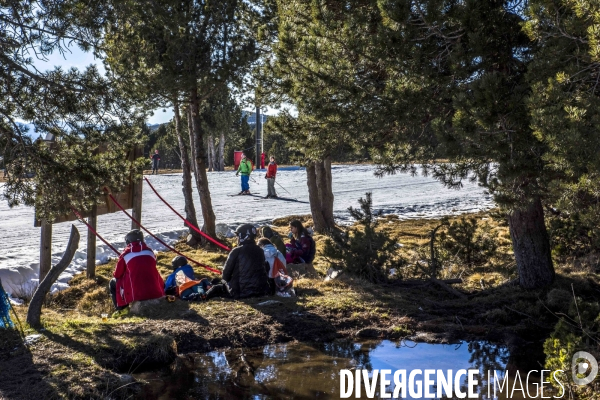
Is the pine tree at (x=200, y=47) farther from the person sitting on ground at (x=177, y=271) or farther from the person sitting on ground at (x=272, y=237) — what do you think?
the person sitting on ground at (x=177, y=271)

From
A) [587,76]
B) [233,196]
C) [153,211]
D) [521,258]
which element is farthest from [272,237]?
[233,196]

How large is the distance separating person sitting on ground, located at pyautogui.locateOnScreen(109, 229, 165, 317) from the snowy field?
3.86 m

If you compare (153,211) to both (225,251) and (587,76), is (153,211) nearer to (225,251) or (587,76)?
(225,251)

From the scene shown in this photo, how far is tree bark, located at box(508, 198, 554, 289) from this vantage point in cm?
907

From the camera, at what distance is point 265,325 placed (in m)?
7.79

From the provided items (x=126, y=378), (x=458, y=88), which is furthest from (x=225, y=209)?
(x=126, y=378)

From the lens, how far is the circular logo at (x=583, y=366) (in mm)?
5520

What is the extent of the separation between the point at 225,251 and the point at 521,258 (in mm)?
7564

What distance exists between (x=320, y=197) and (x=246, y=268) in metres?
8.17

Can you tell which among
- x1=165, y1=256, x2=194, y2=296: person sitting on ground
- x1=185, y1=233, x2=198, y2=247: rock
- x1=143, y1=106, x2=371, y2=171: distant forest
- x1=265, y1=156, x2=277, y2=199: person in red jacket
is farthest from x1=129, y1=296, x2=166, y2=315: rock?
x1=265, y1=156, x2=277, y2=199: person in red jacket

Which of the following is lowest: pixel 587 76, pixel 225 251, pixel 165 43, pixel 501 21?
pixel 225 251

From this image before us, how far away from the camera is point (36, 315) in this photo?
7.41 meters

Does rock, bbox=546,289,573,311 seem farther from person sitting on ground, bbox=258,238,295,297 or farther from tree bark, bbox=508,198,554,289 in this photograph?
person sitting on ground, bbox=258,238,295,297

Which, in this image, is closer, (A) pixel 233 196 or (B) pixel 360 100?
(B) pixel 360 100
